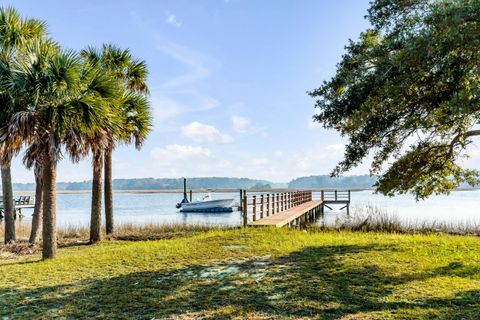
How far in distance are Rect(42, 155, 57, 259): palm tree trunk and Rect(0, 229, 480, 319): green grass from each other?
0.55 meters

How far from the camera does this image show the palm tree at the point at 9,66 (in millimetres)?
9195

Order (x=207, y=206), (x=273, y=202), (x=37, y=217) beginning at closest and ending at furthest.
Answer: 1. (x=37, y=217)
2. (x=273, y=202)
3. (x=207, y=206)

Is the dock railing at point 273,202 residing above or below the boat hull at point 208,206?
above

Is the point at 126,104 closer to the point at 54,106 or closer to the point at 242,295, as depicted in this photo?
the point at 54,106

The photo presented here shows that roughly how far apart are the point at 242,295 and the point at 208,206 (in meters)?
35.7

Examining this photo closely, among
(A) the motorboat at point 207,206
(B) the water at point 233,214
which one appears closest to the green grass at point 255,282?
(B) the water at point 233,214

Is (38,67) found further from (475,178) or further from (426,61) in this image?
(475,178)

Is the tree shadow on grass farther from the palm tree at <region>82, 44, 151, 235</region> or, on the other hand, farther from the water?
the palm tree at <region>82, 44, 151, 235</region>

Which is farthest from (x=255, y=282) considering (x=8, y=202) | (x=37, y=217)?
(x=8, y=202)

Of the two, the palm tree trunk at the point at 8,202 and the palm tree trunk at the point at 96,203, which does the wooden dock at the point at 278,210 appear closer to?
the palm tree trunk at the point at 96,203

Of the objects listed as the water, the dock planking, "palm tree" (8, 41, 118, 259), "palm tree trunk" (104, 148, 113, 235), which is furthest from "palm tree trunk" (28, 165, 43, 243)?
the water

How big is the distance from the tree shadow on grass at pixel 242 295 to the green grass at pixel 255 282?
0.02m

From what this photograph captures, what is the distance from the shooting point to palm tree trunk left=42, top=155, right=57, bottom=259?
970 cm

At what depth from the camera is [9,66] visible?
9133mm
